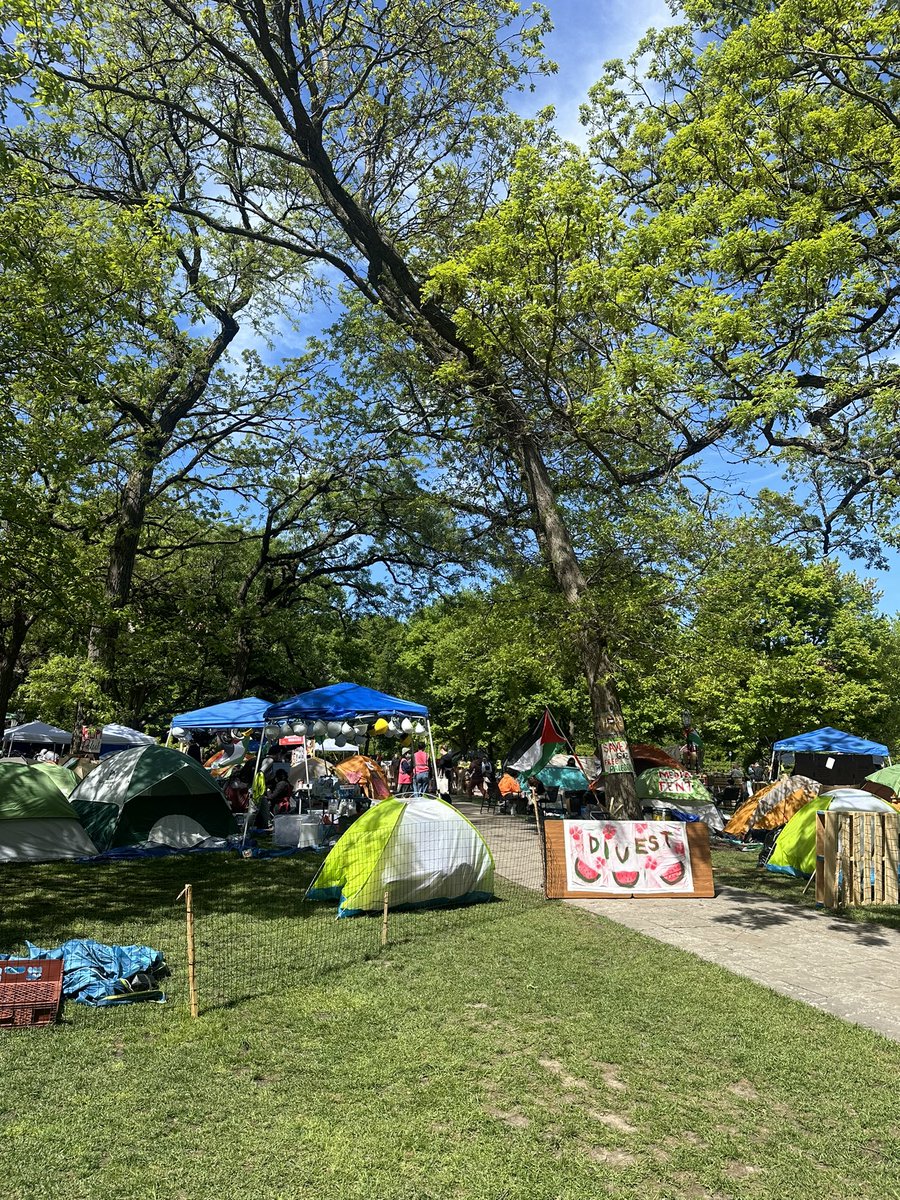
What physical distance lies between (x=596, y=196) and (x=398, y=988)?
10.9 meters

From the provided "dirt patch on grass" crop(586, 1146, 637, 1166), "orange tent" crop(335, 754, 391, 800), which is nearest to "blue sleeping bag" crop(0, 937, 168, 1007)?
"dirt patch on grass" crop(586, 1146, 637, 1166)

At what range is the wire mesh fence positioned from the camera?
24.5 feet

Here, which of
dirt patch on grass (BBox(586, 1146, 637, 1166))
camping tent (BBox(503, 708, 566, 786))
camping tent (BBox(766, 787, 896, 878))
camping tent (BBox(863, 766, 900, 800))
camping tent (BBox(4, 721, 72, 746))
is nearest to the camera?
dirt patch on grass (BBox(586, 1146, 637, 1166))

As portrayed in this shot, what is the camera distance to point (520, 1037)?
18.8 feet

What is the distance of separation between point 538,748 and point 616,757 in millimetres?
7011

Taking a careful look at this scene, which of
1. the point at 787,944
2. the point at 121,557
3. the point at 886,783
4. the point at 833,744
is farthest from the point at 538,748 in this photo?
the point at 121,557

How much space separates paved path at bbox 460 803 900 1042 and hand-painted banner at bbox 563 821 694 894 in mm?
264

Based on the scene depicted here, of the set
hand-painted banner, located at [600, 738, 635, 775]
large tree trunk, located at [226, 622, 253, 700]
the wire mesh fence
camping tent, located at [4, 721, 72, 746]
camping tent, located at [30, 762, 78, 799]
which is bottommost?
the wire mesh fence

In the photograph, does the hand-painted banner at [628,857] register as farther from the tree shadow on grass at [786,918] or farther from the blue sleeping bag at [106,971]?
the blue sleeping bag at [106,971]

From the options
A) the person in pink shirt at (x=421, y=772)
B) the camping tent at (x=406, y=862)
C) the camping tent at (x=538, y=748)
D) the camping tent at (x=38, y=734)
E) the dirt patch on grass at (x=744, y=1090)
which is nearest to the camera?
the dirt patch on grass at (x=744, y=1090)

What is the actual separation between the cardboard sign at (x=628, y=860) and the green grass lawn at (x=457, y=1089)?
9.14 ft

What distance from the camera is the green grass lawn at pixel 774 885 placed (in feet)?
34.0

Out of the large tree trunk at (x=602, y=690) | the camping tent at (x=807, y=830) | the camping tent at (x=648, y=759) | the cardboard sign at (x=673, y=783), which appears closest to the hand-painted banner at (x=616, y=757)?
A: the large tree trunk at (x=602, y=690)

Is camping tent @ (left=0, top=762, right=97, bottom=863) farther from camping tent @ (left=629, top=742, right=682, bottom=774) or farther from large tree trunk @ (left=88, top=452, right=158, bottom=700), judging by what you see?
camping tent @ (left=629, top=742, right=682, bottom=774)
